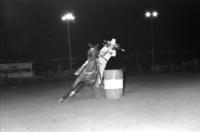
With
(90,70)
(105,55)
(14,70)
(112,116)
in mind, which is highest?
(105,55)

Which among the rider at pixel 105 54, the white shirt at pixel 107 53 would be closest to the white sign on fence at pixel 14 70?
the rider at pixel 105 54

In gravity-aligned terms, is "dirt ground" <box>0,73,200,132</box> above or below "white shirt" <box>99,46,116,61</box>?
below

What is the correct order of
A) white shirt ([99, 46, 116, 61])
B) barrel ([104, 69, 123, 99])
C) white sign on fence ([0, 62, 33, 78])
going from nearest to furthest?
barrel ([104, 69, 123, 99]) → white shirt ([99, 46, 116, 61]) → white sign on fence ([0, 62, 33, 78])

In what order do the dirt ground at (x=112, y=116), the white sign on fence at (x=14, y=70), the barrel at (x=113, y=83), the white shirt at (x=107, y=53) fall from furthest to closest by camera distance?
1. the white sign on fence at (x=14, y=70)
2. the white shirt at (x=107, y=53)
3. the barrel at (x=113, y=83)
4. the dirt ground at (x=112, y=116)

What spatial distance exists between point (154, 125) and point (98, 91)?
7.59 m

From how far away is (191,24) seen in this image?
209 feet

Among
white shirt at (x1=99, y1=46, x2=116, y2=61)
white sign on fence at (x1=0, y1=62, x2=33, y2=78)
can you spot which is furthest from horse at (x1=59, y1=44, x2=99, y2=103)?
white sign on fence at (x1=0, y1=62, x2=33, y2=78)

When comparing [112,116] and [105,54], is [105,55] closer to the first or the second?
[105,54]

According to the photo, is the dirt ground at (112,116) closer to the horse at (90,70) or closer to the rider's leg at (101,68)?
the horse at (90,70)

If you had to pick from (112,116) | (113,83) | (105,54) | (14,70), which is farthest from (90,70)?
(14,70)

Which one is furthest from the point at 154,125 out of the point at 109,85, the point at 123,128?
the point at 109,85

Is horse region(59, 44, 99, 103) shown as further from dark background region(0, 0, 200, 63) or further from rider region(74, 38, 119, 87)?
dark background region(0, 0, 200, 63)

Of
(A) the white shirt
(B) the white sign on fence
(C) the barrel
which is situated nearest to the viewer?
(C) the barrel

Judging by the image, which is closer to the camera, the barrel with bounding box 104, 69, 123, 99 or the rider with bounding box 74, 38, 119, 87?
the barrel with bounding box 104, 69, 123, 99
